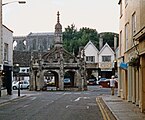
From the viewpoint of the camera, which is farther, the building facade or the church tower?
the church tower

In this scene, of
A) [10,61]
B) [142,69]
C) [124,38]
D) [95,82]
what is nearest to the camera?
[142,69]

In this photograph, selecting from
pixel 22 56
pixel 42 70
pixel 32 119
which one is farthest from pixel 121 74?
pixel 22 56

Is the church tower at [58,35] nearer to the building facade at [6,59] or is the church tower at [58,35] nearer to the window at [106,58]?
the building facade at [6,59]

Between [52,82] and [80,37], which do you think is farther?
[80,37]

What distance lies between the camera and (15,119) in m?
20.0

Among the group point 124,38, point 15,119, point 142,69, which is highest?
point 124,38

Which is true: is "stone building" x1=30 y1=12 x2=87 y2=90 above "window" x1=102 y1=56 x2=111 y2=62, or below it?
below

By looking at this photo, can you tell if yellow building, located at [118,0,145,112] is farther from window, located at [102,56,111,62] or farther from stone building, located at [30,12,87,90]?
window, located at [102,56,111,62]

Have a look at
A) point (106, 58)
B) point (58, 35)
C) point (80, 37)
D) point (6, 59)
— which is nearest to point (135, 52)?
point (6, 59)

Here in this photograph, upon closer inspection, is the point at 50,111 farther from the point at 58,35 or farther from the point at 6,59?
the point at 58,35

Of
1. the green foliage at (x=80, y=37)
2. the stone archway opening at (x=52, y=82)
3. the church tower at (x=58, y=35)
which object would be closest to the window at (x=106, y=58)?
the green foliage at (x=80, y=37)

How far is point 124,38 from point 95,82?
58835 mm

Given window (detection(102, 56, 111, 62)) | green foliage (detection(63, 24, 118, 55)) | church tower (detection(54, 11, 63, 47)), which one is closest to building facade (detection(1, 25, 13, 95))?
church tower (detection(54, 11, 63, 47))

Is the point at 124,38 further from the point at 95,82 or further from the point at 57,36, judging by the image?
the point at 95,82
